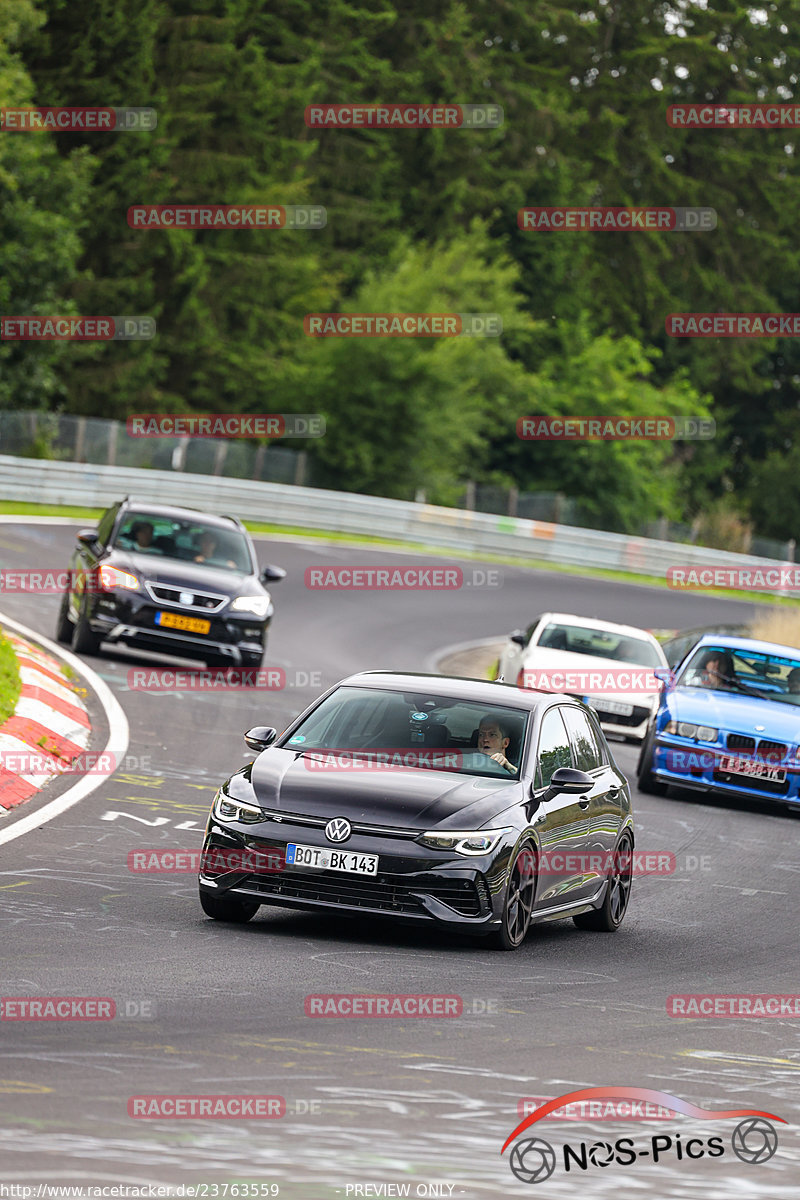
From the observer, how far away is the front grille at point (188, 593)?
67.4 ft

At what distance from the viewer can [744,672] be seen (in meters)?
19.0

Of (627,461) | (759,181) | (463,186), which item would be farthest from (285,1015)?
(759,181)

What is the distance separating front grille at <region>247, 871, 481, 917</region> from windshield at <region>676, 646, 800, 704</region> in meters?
9.64

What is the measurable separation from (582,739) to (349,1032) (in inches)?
170

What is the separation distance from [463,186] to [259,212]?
11.3 meters

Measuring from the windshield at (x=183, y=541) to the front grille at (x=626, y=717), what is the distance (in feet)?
15.2

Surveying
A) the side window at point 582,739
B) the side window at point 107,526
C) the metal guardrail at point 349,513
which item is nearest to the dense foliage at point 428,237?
the metal guardrail at point 349,513

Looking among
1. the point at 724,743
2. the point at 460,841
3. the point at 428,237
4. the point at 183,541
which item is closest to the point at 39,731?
the point at 460,841

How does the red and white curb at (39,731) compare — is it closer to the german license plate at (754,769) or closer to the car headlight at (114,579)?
the car headlight at (114,579)

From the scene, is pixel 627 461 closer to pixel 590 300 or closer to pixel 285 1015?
pixel 590 300

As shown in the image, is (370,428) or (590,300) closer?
(370,428)

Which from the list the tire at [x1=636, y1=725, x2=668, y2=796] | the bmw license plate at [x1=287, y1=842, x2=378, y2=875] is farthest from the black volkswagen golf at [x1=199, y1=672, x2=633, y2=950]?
the tire at [x1=636, y1=725, x2=668, y2=796]

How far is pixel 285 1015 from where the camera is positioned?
7574 mm

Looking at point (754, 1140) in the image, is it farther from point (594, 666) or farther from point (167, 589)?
point (594, 666)
